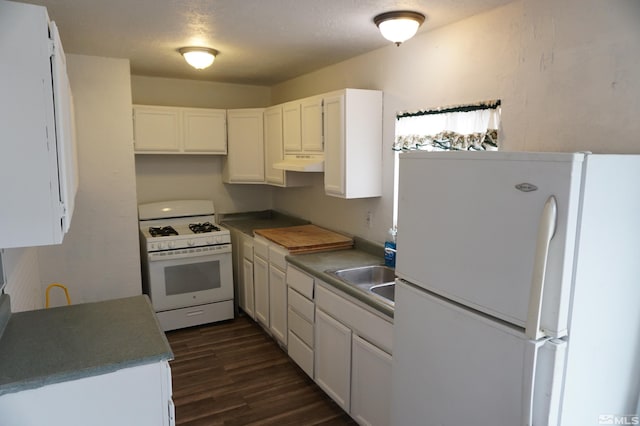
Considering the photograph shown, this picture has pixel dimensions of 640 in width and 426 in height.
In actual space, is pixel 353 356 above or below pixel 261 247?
below

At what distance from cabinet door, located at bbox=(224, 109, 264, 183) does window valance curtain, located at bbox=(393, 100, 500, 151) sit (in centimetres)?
182

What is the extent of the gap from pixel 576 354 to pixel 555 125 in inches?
43.4

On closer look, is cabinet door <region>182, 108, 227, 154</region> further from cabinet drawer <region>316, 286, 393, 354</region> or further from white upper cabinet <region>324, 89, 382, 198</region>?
cabinet drawer <region>316, 286, 393, 354</region>

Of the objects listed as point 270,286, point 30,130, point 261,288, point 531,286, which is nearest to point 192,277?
point 261,288

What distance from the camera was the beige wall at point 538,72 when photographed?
5.64 feet

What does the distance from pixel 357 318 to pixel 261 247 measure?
5.26ft

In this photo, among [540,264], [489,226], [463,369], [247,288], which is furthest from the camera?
[247,288]

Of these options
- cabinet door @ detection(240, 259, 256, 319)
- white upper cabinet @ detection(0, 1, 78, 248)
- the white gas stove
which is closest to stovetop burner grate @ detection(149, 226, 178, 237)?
the white gas stove

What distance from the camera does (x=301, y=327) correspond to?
3172mm

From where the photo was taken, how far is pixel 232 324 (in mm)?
4258

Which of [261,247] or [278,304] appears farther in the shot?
[261,247]

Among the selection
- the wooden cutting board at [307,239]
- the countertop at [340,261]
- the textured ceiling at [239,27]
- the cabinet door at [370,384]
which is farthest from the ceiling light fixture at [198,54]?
the cabinet door at [370,384]

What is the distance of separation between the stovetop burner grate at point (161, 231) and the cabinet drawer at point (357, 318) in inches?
74.6

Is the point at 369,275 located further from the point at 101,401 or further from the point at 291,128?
the point at 101,401
